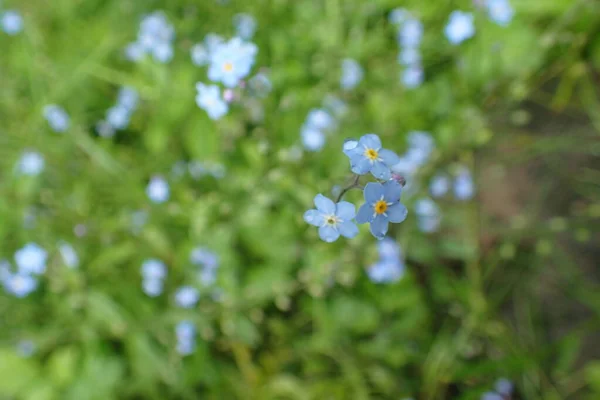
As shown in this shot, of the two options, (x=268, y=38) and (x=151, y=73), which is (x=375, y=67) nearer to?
(x=268, y=38)

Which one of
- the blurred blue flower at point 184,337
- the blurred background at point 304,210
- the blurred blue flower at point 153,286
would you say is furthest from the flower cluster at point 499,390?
the blurred blue flower at point 153,286

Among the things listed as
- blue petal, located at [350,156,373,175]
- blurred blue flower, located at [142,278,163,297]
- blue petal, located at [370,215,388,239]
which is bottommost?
blurred blue flower, located at [142,278,163,297]

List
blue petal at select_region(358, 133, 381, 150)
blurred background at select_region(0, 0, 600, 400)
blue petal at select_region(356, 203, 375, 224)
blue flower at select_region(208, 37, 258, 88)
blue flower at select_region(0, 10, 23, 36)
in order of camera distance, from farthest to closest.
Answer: blue flower at select_region(0, 10, 23, 36) < blurred background at select_region(0, 0, 600, 400) < blue flower at select_region(208, 37, 258, 88) < blue petal at select_region(358, 133, 381, 150) < blue petal at select_region(356, 203, 375, 224)

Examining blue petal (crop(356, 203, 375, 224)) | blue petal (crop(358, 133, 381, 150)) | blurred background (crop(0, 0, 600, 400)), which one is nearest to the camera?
blue petal (crop(356, 203, 375, 224))

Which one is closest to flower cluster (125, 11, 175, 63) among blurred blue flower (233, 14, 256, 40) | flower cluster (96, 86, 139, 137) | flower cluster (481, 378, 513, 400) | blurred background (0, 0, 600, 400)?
blurred background (0, 0, 600, 400)

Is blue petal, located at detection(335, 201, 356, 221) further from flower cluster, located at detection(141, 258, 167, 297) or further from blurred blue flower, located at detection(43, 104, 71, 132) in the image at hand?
blurred blue flower, located at detection(43, 104, 71, 132)

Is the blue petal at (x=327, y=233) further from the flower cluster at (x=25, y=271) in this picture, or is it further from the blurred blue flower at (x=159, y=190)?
the flower cluster at (x=25, y=271)

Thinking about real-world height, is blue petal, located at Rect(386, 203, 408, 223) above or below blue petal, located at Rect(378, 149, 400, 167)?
below

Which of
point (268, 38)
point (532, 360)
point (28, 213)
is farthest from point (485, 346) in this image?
point (28, 213)
